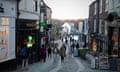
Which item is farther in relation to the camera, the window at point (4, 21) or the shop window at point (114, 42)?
the shop window at point (114, 42)

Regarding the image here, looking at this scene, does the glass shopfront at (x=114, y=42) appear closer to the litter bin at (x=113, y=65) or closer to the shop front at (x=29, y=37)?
the litter bin at (x=113, y=65)

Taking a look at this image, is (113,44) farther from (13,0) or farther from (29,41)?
(13,0)

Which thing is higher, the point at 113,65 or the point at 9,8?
the point at 9,8

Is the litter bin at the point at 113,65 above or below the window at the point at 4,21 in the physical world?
below

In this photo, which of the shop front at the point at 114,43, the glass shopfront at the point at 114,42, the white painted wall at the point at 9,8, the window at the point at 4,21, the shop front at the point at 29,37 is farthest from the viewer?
the glass shopfront at the point at 114,42

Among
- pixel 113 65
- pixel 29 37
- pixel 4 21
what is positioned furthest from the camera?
pixel 29 37

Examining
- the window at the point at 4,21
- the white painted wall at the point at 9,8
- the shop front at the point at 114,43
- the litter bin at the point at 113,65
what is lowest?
the litter bin at the point at 113,65

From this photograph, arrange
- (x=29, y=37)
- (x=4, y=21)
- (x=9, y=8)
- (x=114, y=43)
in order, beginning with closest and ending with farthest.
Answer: (x=4, y=21)
(x=9, y=8)
(x=29, y=37)
(x=114, y=43)

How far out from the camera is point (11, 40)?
23.2m

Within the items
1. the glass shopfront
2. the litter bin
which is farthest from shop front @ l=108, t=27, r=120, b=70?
the litter bin

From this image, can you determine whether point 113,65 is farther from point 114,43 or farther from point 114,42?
point 114,42

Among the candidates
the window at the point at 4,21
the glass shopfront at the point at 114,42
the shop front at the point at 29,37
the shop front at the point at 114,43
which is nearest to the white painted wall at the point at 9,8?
the window at the point at 4,21

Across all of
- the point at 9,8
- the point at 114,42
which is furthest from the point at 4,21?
the point at 114,42

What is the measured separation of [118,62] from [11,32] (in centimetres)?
773
